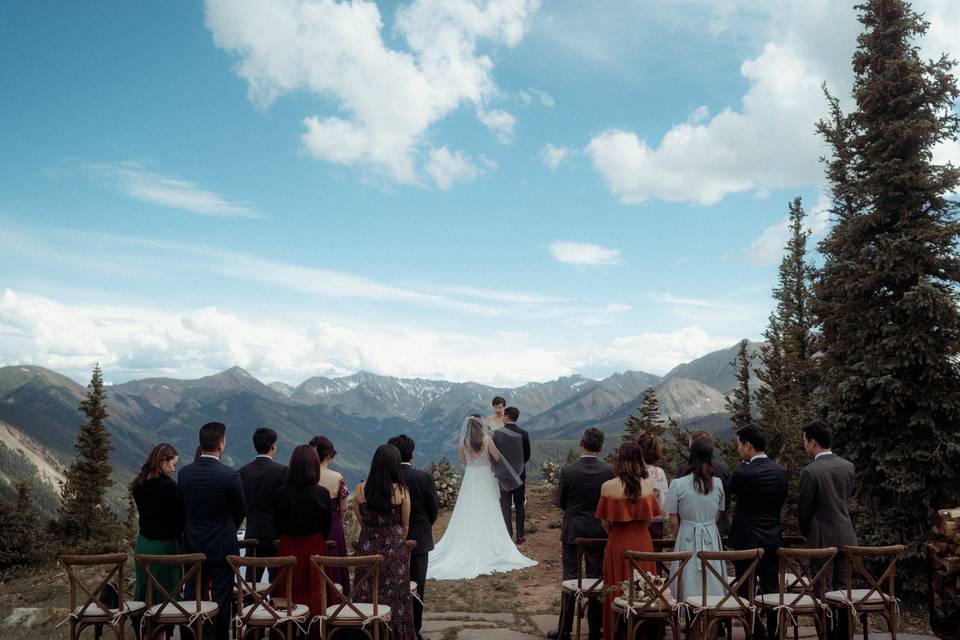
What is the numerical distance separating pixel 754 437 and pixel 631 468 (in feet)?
4.25

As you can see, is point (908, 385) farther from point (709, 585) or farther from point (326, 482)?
point (326, 482)

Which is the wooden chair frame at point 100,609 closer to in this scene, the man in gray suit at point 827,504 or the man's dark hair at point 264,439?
the man's dark hair at point 264,439

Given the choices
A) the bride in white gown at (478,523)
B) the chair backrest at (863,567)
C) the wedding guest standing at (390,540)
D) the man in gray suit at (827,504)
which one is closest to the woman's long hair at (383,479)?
the wedding guest standing at (390,540)

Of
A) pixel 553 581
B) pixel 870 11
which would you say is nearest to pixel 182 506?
pixel 553 581

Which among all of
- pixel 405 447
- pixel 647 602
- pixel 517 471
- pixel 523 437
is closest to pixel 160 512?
pixel 405 447

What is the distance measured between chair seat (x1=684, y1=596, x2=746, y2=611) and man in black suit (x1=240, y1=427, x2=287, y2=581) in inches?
165

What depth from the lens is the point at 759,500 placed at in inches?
275

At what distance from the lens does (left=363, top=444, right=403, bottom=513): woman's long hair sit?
→ 21.8 feet

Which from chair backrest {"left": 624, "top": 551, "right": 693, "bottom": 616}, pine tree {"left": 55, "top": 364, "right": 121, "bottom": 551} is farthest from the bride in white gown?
pine tree {"left": 55, "top": 364, "right": 121, "bottom": 551}

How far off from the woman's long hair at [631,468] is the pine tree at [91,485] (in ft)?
153

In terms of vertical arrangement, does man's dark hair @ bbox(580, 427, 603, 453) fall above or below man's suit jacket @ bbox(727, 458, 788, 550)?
above

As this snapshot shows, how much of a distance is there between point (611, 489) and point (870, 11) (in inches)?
412

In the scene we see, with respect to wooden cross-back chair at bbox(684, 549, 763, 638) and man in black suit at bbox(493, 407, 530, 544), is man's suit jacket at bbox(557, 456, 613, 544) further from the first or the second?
man in black suit at bbox(493, 407, 530, 544)

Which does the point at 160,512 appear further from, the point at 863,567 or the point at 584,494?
the point at 863,567
